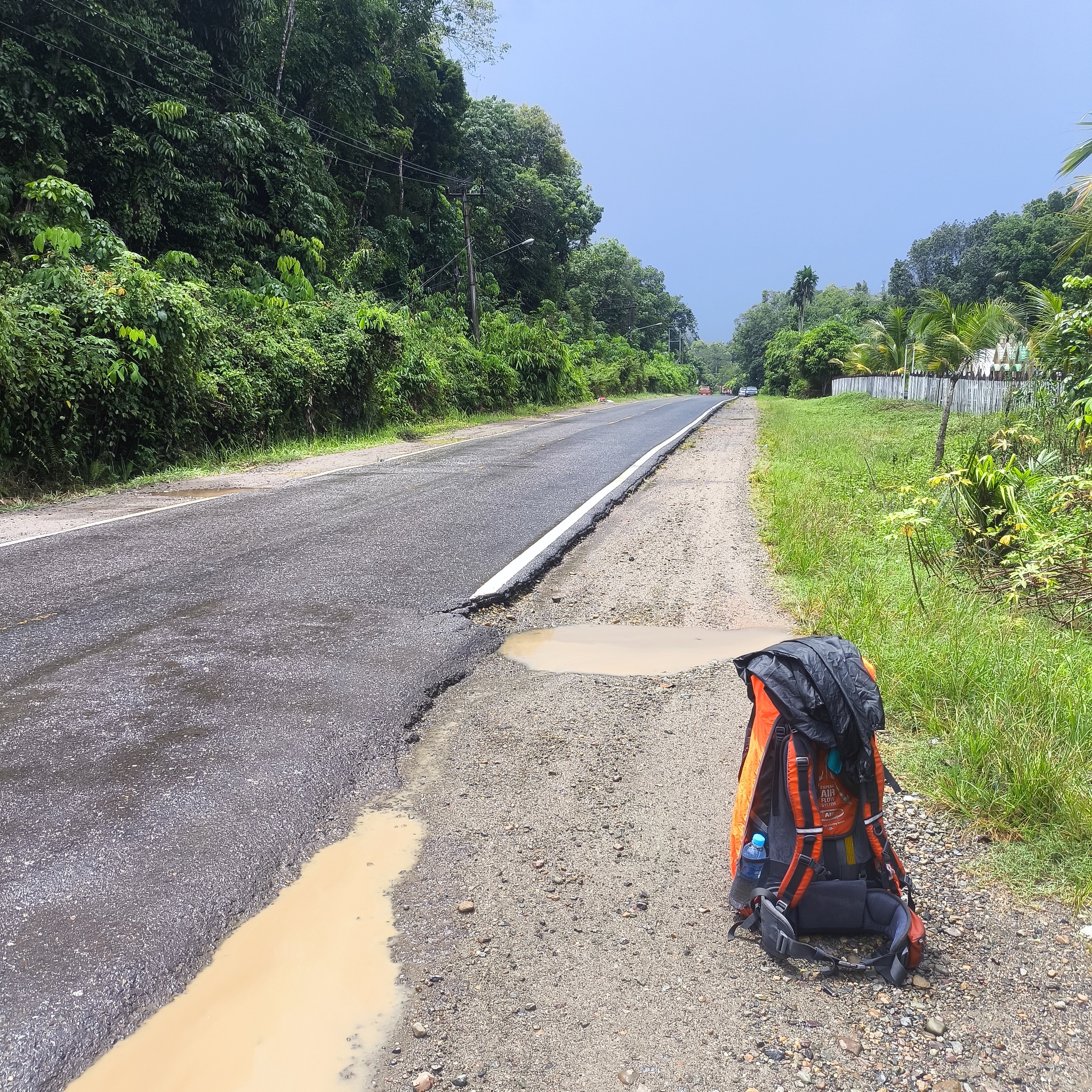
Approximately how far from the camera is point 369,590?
5.86 meters

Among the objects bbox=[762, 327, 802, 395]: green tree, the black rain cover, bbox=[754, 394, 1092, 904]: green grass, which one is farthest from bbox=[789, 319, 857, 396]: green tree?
the black rain cover

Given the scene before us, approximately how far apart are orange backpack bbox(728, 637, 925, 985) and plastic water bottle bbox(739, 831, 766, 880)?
1 cm

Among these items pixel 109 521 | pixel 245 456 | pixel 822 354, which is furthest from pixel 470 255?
pixel 822 354

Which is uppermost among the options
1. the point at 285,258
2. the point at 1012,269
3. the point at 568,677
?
the point at 1012,269

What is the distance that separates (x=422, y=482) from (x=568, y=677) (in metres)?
7.05

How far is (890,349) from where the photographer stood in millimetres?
34281

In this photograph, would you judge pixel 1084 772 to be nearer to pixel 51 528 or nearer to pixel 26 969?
pixel 26 969

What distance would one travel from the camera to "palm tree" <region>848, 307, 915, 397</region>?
103ft

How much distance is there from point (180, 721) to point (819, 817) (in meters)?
2.72

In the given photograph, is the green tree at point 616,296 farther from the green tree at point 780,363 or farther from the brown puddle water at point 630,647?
the brown puddle water at point 630,647

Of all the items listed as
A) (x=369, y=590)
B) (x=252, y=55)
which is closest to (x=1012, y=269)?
(x=252, y=55)

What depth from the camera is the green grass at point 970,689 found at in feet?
9.57

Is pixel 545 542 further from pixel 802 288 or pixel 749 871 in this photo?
pixel 802 288

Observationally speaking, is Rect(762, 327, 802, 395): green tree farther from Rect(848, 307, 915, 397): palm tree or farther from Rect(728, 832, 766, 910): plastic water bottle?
Rect(728, 832, 766, 910): plastic water bottle
